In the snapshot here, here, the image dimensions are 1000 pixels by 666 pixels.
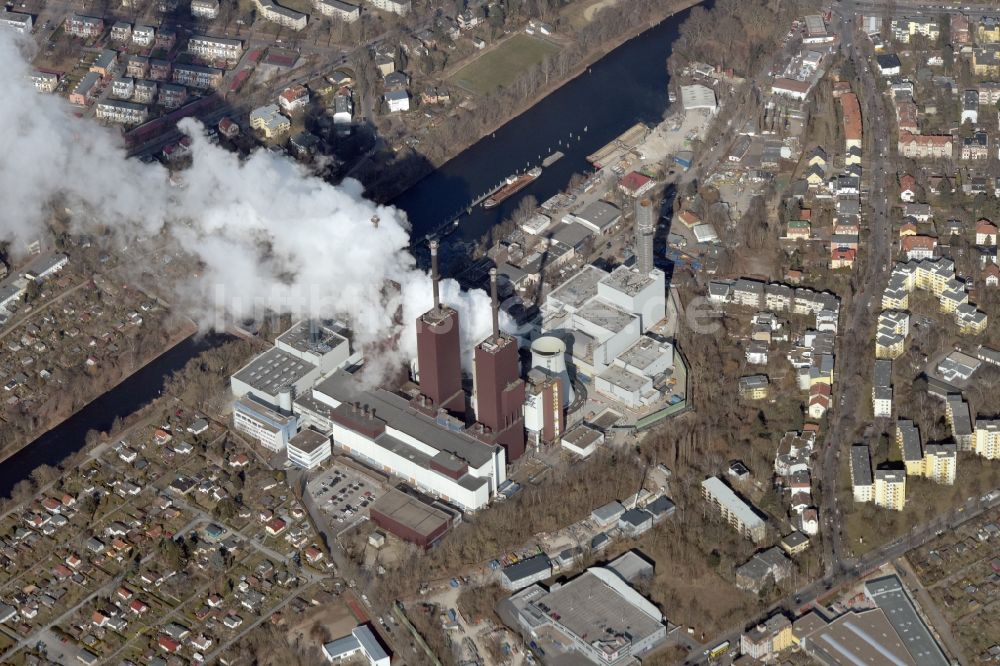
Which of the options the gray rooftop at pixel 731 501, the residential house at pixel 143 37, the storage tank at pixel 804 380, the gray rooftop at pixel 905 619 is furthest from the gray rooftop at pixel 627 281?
the residential house at pixel 143 37

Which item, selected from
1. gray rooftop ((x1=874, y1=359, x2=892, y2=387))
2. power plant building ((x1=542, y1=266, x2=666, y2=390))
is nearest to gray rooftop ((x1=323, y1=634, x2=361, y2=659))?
power plant building ((x1=542, y1=266, x2=666, y2=390))

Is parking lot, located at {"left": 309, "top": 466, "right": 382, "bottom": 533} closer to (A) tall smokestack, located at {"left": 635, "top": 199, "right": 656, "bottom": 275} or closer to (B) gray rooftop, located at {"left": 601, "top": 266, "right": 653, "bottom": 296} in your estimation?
(B) gray rooftop, located at {"left": 601, "top": 266, "right": 653, "bottom": 296}

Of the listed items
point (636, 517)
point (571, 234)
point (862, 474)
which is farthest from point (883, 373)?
point (571, 234)

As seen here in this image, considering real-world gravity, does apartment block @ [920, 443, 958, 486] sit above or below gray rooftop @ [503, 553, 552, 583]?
above

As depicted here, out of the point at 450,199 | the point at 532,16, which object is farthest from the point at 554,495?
the point at 532,16

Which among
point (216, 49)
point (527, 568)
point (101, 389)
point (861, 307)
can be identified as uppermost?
point (216, 49)

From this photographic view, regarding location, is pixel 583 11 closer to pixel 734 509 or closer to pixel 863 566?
pixel 734 509

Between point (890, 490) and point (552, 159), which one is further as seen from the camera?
point (552, 159)
